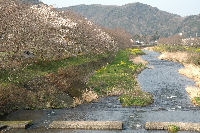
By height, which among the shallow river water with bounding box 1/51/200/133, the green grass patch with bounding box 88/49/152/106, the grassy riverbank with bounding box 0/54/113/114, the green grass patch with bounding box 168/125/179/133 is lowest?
the shallow river water with bounding box 1/51/200/133

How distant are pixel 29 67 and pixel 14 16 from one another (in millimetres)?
7194

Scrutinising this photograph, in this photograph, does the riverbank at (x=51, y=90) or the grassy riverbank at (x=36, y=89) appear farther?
the riverbank at (x=51, y=90)

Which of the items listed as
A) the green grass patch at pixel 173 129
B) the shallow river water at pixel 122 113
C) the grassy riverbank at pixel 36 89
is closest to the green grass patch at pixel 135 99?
the shallow river water at pixel 122 113

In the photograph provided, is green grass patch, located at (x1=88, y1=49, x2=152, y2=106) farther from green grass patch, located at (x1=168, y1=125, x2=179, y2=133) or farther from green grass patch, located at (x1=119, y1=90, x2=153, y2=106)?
green grass patch, located at (x1=168, y1=125, x2=179, y2=133)

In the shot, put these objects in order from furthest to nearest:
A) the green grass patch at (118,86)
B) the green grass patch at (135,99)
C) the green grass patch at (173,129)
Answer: the green grass patch at (118,86)
the green grass patch at (135,99)
the green grass patch at (173,129)

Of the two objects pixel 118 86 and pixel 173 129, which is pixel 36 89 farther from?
pixel 173 129

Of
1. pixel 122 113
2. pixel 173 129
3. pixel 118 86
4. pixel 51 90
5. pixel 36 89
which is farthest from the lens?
pixel 118 86

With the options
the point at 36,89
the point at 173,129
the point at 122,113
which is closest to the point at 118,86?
the point at 122,113

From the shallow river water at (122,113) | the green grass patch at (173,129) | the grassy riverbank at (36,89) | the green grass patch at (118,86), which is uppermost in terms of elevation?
the grassy riverbank at (36,89)

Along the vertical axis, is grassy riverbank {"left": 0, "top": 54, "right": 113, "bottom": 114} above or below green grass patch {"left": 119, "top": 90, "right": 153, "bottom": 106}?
above

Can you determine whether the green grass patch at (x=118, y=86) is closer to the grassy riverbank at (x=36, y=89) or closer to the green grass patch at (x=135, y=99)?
the green grass patch at (x=135, y=99)

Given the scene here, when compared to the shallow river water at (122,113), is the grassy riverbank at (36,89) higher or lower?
higher

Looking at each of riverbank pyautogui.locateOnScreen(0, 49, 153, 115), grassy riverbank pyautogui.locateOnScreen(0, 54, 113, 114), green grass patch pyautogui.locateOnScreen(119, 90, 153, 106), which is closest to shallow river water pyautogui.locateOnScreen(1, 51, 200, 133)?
green grass patch pyautogui.locateOnScreen(119, 90, 153, 106)

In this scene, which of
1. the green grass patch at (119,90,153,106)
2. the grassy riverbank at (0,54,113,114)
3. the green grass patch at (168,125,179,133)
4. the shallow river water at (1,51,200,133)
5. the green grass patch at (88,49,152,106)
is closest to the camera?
the green grass patch at (168,125,179,133)
